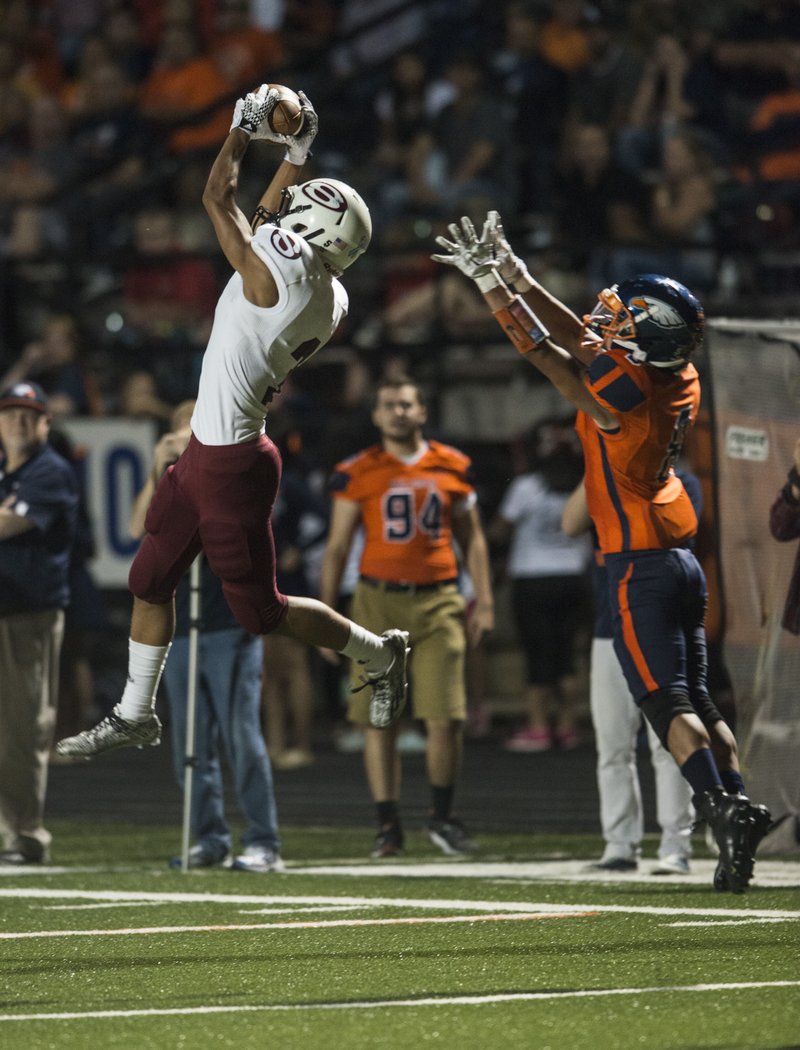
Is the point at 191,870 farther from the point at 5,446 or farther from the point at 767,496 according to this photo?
the point at 767,496

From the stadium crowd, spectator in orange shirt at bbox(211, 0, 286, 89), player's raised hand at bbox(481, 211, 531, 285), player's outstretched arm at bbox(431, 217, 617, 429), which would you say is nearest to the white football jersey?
player's outstretched arm at bbox(431, 217, 617, 429)

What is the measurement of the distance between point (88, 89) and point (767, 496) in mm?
12041

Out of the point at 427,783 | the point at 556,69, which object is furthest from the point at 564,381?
the point at 556,69

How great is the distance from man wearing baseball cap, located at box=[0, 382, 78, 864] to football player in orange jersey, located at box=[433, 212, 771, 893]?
319 cm

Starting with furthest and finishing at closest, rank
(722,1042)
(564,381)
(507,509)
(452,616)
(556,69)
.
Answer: (556,69) → (507,509) → (452,616) → (564,381) → (722,1042)

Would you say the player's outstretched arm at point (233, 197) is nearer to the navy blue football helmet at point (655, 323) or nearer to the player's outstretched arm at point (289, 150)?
the player's outstretched arm at point (289, 150)

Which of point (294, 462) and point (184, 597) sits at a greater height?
point (294, 462)

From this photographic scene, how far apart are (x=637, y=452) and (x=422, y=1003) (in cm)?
251

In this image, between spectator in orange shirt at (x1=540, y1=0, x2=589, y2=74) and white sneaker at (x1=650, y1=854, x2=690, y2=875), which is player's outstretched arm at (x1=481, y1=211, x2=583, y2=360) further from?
spectator in orange shirt at (x1=540, y1=0, x2=589, y2=74)

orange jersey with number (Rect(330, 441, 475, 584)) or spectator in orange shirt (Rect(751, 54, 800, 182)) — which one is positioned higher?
spectator in orange shirt (Rect(751, 54, 800, 182))

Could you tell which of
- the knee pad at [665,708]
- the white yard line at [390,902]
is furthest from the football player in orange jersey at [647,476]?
the white yard line at [390,902]

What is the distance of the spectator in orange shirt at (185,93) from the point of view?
19.7 m

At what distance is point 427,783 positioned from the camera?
1479 cm

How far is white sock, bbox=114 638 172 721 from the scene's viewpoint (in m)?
8.30
